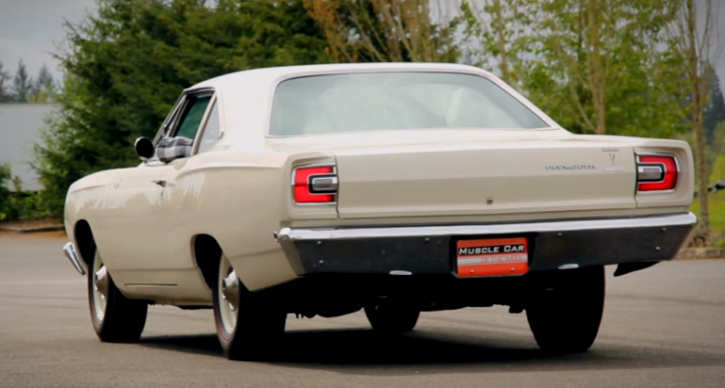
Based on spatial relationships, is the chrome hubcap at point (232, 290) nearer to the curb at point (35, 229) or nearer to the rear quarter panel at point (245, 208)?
the rear quarter panel at point (245, 208)

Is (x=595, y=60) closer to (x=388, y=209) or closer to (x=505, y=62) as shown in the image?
(x=505, y=62)

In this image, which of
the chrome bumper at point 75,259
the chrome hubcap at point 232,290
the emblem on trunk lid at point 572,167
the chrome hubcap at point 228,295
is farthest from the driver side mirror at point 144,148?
the emblem on trunk lid at point 572,167

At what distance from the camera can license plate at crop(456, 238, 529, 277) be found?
7.88 meters

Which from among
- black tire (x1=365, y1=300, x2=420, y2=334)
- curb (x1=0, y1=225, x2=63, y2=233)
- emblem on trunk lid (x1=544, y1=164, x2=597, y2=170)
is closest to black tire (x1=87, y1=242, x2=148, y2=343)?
black tire (x1=365, y1=300, x2=420, y2=334)

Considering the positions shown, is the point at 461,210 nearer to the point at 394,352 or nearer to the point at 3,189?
the point at 394,352

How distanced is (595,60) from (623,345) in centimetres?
1670

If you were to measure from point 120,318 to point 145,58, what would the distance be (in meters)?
33.9

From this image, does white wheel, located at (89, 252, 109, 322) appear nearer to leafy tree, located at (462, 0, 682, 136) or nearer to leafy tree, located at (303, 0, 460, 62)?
leafy tree, located at (462, 0, 682, 136)

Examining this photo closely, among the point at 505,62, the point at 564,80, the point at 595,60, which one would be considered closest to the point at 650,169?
the point at 595,60

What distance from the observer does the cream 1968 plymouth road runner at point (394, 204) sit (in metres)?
7.80

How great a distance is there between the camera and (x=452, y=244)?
7.86 m

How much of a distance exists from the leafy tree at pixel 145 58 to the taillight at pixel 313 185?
3240 cm

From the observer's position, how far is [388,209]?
7.83 meters

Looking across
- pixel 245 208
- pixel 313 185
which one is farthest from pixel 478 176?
pixel 245 208
